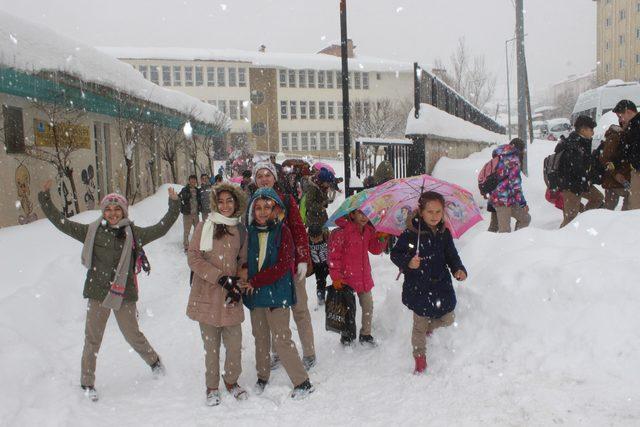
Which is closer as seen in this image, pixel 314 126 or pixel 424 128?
pixel 424 128

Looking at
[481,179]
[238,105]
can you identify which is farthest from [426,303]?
[238,105]

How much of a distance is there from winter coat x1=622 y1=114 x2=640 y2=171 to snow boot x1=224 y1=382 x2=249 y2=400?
5172mm

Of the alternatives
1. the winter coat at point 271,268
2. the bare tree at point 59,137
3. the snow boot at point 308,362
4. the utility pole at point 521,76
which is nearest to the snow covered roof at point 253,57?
the utility pole at point 521,76

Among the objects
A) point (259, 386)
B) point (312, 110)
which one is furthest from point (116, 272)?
point (312, 110)

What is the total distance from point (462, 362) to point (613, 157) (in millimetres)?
4032

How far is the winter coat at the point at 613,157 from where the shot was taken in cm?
676

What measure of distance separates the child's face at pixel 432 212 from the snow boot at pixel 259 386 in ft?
6.29

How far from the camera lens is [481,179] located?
7.96 meters

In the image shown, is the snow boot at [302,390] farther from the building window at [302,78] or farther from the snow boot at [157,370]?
the building window at [302,78]

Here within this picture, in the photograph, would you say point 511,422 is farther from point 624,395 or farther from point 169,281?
point 169,281

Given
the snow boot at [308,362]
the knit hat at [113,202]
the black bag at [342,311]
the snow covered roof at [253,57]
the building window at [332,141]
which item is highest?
the snow covered roof at [253,57]

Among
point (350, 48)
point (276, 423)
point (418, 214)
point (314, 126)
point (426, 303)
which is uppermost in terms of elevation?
point (350, 48)

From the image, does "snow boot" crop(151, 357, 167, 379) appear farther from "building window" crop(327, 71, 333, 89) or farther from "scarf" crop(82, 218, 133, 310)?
"building window" crop(327, 71, 333, 89)

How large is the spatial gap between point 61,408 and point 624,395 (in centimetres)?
407
